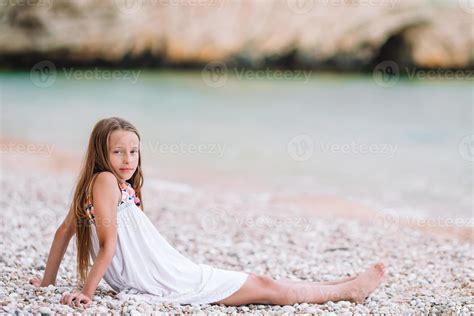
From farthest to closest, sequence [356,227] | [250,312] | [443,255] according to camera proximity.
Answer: [356,227]
[443,255]
[250,312]

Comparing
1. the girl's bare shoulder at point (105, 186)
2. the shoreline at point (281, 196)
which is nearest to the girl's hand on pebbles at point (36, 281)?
the girl's bare shoulder at point (105, 186)

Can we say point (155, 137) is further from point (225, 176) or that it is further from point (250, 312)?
point (250, 312)

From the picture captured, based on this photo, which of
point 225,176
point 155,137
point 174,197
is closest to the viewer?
point 174,197

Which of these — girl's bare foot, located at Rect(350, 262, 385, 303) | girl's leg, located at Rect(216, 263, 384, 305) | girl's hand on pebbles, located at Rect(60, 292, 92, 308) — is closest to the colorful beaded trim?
girl's hand on pebbles, located at Rect(60, 292, 92, 308)

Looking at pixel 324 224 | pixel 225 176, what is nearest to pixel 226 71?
pixel 225 176

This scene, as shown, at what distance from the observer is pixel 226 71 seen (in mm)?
22531

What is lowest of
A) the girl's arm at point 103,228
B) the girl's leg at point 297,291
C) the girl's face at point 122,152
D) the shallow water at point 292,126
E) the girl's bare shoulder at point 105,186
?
the girl's leg at point 297,291

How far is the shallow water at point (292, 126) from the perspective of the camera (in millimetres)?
10109

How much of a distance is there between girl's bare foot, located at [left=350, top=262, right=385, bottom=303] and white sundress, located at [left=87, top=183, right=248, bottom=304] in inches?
30.6

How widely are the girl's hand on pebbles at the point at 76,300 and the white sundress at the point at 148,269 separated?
0.22 metres

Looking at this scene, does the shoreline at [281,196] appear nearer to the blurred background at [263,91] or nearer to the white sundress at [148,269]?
the blurred background at [263,91]

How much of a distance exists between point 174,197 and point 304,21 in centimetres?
1553

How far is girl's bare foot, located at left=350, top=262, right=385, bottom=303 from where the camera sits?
3.79 m

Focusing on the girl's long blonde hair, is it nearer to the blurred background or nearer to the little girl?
the little girl
